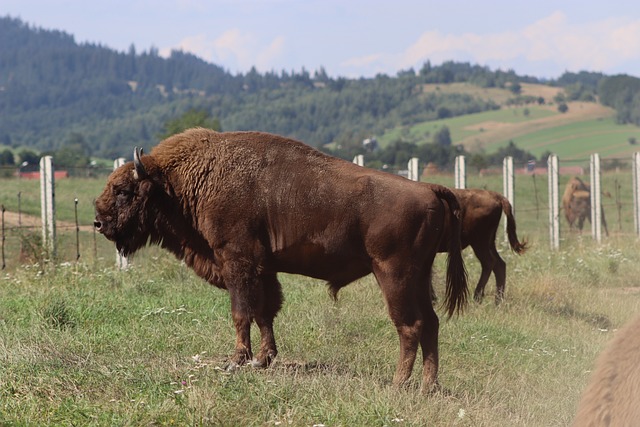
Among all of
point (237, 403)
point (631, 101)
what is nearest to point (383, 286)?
point (237, 403)

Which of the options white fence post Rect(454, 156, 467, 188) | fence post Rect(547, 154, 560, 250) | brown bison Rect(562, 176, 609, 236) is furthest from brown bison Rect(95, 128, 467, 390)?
brown bison Rect(562, 176, 609, 236)

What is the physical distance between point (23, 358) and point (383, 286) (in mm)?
2689

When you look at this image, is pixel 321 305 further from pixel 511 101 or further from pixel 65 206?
pixel 511 101

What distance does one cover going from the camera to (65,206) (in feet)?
102

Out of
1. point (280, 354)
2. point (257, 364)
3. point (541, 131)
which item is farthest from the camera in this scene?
point (541, 131)

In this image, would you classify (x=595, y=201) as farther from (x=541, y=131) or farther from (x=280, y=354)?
(x=541, y=131)

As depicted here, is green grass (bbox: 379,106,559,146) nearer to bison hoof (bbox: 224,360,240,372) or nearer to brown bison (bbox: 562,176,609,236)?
brown bison (bbox: 562,176,609,236)

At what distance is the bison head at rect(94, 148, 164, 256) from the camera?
7.73 metres

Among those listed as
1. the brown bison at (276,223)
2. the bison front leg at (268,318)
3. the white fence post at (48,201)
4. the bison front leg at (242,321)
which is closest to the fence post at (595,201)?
the white fence post at (48,201)

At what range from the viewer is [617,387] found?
2.48 meters

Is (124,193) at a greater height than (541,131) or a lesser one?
lesser

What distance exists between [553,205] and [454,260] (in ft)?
40.2

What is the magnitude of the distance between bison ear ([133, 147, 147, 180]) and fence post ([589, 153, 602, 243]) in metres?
14.3

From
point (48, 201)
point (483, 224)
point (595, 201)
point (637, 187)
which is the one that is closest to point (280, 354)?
point (483, 224)
